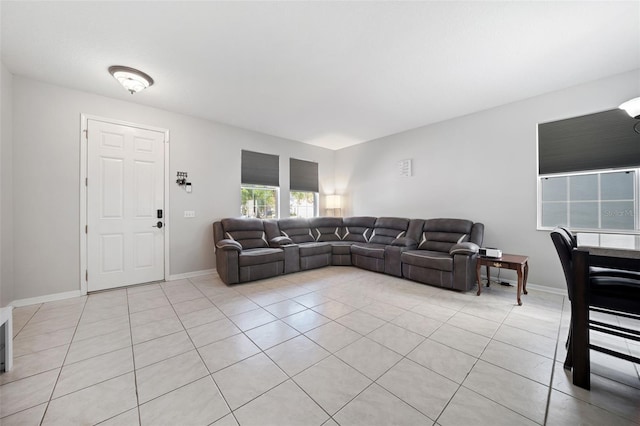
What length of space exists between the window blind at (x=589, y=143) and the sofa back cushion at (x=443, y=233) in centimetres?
134

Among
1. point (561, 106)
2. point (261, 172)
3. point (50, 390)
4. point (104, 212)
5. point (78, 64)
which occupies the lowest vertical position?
point (50, 390)

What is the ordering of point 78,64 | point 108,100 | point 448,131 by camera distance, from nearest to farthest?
point 78,64 → point 108,100 → point 448,131

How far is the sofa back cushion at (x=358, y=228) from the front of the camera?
533cm

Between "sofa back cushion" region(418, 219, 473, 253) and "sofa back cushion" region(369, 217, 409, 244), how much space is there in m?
0.44

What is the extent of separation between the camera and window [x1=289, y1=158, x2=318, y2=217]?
5.74 m

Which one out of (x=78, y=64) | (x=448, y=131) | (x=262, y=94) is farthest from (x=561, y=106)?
(x=78, y=64)

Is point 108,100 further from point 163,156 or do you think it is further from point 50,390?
point 50,390

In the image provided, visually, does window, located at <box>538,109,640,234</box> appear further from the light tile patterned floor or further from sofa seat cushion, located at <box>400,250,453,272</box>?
sofa seat cushion, located at <box>400,250,453,272</box>

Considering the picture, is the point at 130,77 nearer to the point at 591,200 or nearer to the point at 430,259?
the point at 430,259

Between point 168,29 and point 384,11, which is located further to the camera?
point 168,29

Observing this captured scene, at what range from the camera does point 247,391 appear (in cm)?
152

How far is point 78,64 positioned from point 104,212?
6.37ft

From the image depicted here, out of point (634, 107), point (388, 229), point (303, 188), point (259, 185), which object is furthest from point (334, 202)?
point (634, 107)

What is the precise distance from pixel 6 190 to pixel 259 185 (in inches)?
134
